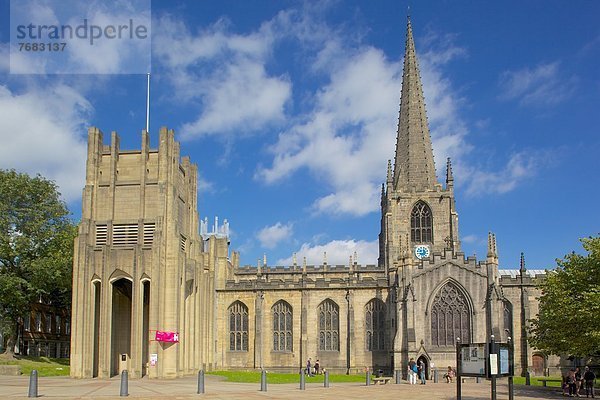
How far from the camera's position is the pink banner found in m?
42.6

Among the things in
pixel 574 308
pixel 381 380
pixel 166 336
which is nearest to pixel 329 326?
pixel 381 380

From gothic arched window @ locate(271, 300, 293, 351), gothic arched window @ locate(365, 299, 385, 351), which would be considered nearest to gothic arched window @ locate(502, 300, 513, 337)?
gothic arched window @ locate(365, 299, 385, 351)

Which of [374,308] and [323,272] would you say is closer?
[374,308]

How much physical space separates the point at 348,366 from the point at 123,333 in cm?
2035

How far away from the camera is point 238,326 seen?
60000 mm

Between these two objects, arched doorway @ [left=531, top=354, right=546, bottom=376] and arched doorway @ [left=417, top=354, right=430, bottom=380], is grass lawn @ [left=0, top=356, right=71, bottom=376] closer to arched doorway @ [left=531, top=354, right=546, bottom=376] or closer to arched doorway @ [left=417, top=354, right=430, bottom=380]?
arched doorway @ [left=417, top=354, right=430, bottom=380]

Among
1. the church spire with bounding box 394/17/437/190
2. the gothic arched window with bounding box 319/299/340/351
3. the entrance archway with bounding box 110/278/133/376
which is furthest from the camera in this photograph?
the church spire with bounding box 394/17/437/190

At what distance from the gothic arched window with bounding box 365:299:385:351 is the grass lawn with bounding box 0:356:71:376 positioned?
85.1 feet

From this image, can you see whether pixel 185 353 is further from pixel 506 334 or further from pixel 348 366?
pixel 506 334

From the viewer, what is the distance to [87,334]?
43.3 m

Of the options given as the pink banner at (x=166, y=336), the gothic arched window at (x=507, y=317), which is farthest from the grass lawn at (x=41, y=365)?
the gothic arched window at (x=507, y=317)

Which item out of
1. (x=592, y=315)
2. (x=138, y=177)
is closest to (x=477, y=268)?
(x=592, y=315)

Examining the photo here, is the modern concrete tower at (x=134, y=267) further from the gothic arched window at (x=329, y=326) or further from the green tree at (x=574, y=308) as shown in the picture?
the green tree at (x=574, y=308)

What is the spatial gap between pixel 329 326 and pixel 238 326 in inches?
345
